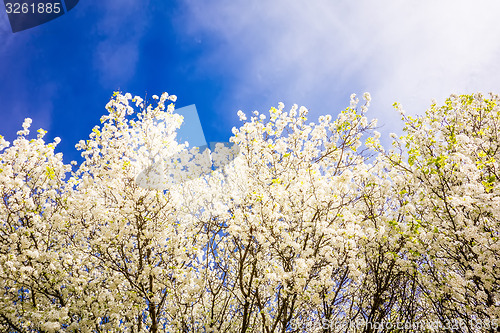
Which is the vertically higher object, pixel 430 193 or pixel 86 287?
pixel 430 193

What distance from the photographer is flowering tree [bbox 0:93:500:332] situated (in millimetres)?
5941

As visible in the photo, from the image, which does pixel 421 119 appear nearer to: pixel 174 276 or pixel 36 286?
pixel 174 276

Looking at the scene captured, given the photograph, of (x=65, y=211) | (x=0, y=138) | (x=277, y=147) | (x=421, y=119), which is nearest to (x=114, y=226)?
(x=65, y=211)

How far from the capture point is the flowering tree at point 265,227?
594 centimetres

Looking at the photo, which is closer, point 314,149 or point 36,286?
point 36,286

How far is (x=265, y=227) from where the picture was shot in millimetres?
6316

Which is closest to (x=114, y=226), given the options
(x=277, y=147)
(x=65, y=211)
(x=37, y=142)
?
(x=65, y=211)

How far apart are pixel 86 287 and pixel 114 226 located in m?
1.86

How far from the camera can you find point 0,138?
24.9 feet

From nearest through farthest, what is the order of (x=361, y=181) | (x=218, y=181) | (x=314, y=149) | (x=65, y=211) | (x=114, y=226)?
(x=114, y=226)
(x=65, y=211)
(x=361, y=181)
(x=314, y=149)
(x=218, y=181)

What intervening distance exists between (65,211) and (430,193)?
9.65 m

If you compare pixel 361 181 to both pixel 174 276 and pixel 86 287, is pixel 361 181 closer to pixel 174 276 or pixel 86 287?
pixel 174 276

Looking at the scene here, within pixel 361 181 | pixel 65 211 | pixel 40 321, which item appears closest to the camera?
pixel 40 321

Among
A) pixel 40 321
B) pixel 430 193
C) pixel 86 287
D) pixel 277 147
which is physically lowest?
pixel 40 321
